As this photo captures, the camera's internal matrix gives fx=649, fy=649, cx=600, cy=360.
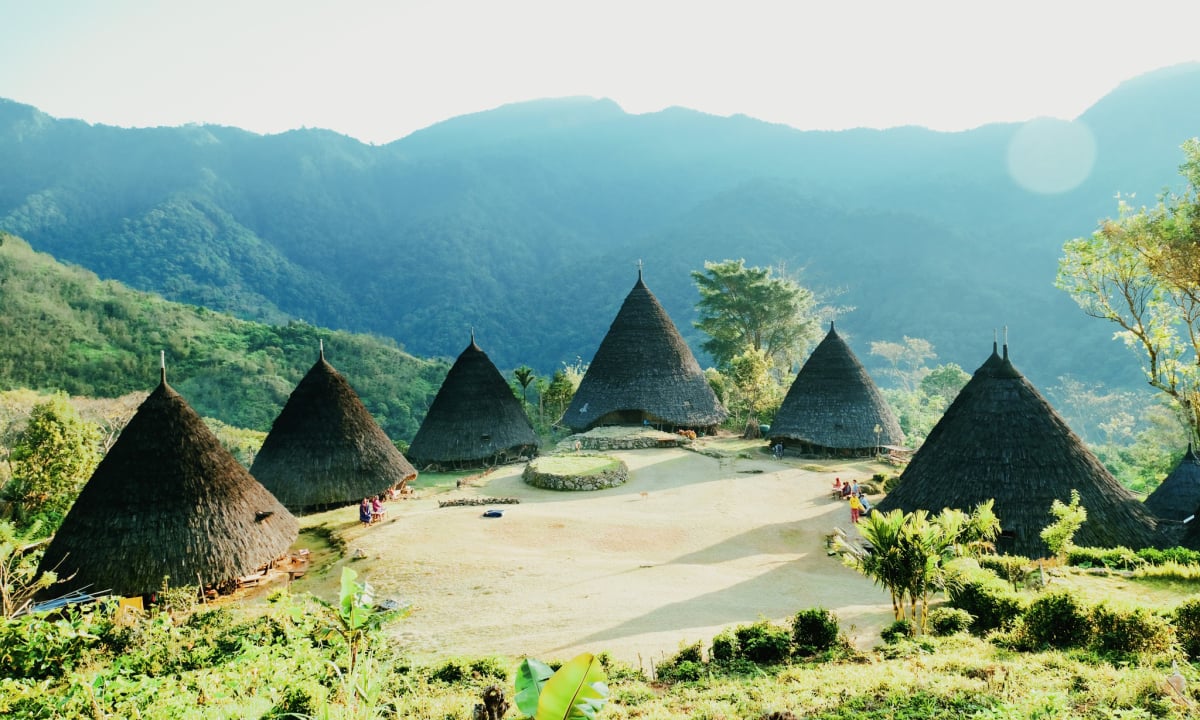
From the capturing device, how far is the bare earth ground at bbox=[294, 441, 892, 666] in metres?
10.8

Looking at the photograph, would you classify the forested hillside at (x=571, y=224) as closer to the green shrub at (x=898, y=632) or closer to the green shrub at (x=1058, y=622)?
the green shrub at (x=898, y=632)

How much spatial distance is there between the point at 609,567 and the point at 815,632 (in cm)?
613

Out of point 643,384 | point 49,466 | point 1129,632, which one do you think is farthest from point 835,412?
point 49,466

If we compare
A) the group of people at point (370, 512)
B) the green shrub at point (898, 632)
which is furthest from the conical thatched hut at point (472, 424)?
the green shrub at point (898, 632)

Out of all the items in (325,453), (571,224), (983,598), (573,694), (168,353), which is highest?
(571,224)

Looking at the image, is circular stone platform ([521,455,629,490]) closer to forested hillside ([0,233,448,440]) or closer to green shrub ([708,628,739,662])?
green shrub ([708,628,739,662])

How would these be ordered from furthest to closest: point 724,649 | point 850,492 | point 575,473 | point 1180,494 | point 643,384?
point 643,384 < point 575,473 < point 850,492 < point 1180,494 < point 724,649

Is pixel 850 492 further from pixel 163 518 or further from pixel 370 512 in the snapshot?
pixel 163 518

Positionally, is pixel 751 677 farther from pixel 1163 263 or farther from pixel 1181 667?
pixel 1163 263

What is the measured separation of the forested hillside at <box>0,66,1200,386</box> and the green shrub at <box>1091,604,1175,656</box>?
2660 inches

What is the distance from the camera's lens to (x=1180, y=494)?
17.6 metres

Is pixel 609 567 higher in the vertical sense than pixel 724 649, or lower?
lower

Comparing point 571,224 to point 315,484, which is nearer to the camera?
point 315,484

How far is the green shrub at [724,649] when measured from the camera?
28.8ft
